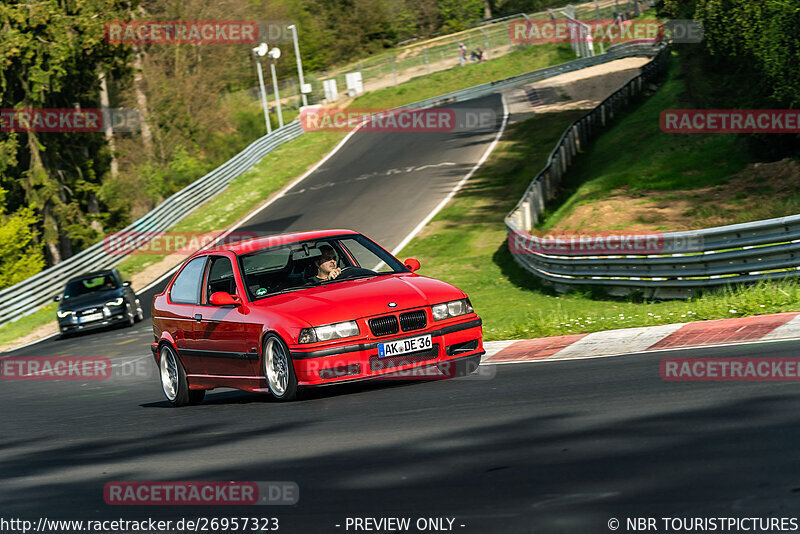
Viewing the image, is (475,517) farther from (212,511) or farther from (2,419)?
(2,419)

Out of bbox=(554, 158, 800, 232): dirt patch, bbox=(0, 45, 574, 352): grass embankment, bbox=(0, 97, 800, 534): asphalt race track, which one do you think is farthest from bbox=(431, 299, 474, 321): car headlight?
bbox=(0, 45, 574, 352): grass embankment

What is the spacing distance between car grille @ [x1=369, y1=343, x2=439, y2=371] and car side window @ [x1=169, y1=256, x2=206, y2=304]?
2640mm

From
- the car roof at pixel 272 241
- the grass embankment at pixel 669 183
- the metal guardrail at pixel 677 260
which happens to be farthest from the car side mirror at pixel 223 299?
the grass embankment at pixel 669 183

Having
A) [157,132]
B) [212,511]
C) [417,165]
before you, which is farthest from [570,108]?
[212,511]

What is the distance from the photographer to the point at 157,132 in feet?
182

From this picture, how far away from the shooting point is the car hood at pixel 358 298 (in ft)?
28.2

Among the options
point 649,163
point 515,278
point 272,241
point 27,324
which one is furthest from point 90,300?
point 272,241

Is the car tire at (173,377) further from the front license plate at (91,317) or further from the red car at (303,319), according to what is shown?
the front license plate at (91,317)

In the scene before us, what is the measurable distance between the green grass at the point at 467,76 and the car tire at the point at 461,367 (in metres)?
50.2

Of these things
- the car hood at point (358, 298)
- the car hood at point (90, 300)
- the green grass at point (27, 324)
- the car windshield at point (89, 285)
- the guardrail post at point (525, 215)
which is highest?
the car hood at point (358, 298)

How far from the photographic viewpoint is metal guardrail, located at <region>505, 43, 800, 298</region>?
41.8ft

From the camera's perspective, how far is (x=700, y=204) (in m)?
23.4

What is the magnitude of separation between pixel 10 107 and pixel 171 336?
119 ft

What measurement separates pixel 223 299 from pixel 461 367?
2327 mm
